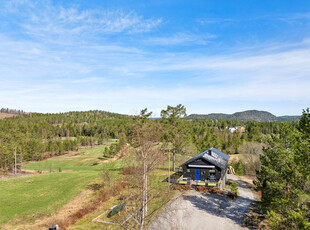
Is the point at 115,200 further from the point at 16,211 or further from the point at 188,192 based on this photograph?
the point at 16,211

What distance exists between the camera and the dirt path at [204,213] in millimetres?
20170

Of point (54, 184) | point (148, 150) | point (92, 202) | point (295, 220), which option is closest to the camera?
point (295, 220)

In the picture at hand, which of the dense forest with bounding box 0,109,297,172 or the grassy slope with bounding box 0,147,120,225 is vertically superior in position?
the dense forest with bounding box 0,109,297,172

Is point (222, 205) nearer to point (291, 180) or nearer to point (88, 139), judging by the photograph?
point (291, 180)

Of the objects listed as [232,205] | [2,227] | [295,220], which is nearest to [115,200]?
[2,227]

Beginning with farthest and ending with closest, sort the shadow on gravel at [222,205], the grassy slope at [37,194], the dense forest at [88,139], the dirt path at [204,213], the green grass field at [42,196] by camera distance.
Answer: the dense forest at [88,139] → the grassy slope at [37,194] → the shadow on gravel at [222,205] → the green grass field at [42,196] → the dirt path at [204,213]

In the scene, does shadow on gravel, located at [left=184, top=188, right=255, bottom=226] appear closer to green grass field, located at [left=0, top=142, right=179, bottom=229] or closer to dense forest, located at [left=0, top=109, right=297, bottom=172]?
green grass field, located at [left=0, top=142, right=179, bottom=229]

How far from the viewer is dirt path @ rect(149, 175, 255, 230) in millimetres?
20170

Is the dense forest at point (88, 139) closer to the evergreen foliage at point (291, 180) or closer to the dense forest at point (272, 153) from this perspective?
the dense forest at point (272, 153)

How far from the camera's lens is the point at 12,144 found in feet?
193

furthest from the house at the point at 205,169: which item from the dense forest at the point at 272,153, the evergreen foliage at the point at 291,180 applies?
the evergreen foliage at the point at 291,180

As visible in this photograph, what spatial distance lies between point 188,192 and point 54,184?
25.7 meters

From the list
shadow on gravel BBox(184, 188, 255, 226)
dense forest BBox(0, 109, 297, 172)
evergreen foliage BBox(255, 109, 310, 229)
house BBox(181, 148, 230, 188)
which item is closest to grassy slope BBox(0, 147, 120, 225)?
house BBox(181, 148, 230, 188)

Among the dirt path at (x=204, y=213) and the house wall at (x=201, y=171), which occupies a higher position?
the house wall at (x=201, y=171)
